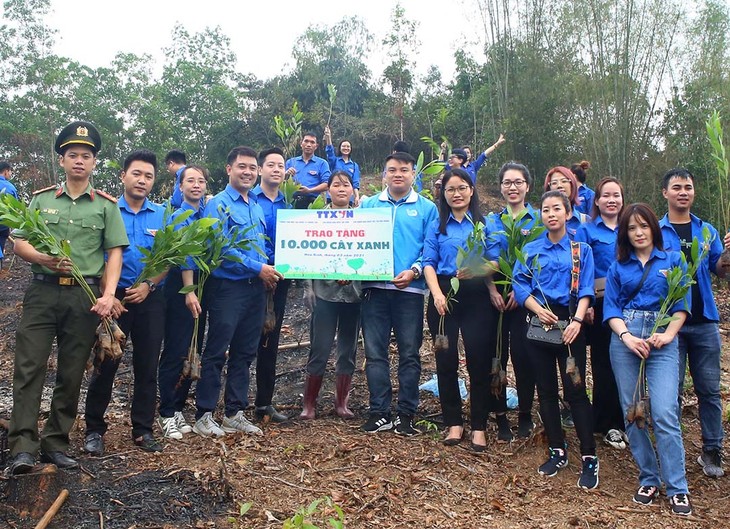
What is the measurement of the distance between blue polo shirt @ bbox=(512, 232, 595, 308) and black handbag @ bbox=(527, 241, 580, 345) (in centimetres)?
2

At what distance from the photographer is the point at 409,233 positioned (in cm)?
532

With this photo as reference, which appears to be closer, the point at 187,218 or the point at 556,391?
the point at 556,391

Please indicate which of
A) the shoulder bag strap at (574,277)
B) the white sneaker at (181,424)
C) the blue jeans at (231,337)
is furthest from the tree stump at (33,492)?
the shoulder bag strap at (574,277)

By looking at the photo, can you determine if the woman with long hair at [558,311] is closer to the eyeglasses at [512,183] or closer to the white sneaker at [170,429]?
the eyeglasses at [512,183]

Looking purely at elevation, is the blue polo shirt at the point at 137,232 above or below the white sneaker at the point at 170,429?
above

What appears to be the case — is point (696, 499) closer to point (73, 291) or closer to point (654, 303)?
point (654, 303)

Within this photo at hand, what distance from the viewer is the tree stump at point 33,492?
3.63 m

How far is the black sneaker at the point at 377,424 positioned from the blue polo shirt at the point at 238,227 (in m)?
1.50

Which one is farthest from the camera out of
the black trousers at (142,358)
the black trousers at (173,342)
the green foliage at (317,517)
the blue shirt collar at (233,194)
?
the blue shirt collar at (233,194)

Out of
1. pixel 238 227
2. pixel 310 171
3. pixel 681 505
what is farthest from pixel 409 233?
pixel 310 171

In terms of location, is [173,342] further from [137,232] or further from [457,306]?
[457,306]

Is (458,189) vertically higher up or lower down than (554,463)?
higher up

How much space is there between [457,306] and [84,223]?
2726 millimetres

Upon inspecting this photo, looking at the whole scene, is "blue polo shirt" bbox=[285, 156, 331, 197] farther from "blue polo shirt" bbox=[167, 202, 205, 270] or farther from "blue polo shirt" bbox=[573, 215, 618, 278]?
"blue polo shirt" bbox=[573, 215, 618, 278]
